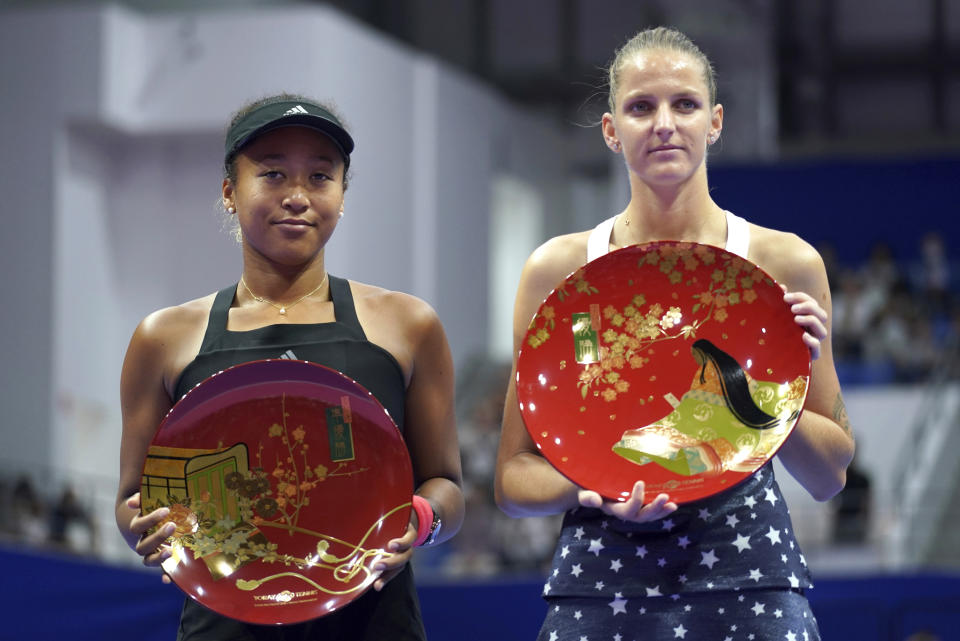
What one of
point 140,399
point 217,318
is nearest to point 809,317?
point 217,318

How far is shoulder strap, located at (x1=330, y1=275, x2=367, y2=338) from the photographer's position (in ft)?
6.79

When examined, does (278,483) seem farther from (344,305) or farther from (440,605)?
(440,605)

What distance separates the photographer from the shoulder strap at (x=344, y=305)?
207 cm

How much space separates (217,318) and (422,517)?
0.45 meters

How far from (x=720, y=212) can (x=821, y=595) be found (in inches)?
133

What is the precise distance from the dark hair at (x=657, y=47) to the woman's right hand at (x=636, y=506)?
2.08 ft

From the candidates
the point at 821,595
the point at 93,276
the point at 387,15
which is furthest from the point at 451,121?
the point at 821,595

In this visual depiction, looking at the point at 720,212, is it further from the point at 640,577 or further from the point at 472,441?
the point at 472,441

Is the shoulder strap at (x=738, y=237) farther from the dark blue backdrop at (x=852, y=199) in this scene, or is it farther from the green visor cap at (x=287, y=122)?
the dark blue backdrop at (x=852, y=199)

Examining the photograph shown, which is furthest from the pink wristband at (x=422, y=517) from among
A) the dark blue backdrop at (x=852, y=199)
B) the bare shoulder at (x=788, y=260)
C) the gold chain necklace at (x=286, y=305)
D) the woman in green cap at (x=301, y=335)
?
the dark blue backdrop at (x=852, y=199)

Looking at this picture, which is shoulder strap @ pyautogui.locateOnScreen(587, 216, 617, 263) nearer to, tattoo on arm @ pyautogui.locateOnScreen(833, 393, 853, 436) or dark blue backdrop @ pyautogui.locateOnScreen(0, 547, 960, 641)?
tattoo on arm @ pyautogui.locateOnScreen(833, 393, 853, 436)

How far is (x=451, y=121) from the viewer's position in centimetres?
1186

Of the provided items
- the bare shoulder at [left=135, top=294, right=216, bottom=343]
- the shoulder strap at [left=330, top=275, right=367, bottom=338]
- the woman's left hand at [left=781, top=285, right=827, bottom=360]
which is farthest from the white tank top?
the bare shoulder at [left=135, top=294, right=216, bottom=343]

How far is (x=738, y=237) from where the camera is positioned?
204 cm
